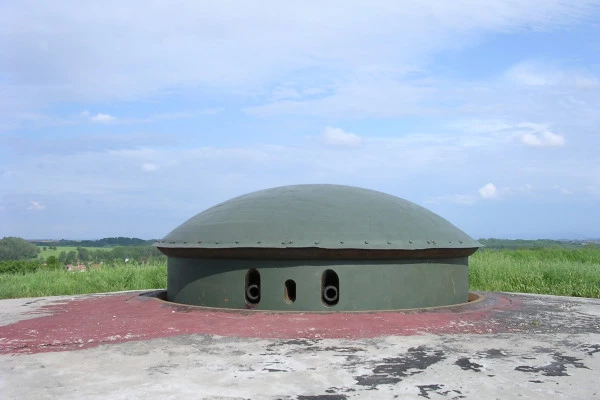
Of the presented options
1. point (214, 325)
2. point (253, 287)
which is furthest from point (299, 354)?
point (253, 287)

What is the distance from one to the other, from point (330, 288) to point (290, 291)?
1.48 ft

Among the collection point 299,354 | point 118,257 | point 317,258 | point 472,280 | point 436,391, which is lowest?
point 436,391

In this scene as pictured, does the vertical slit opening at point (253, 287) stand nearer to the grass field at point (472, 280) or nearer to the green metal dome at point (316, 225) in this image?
the green metal dome at point (316, 225)

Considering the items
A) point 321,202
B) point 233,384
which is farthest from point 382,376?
point 321,202

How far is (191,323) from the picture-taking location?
6.79 m

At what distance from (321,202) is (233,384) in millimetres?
3971

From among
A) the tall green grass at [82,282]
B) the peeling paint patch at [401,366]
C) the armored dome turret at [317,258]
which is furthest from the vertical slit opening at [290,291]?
the tall green grass at [82,282]

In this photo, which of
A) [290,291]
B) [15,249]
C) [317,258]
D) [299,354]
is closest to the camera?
[299,354]

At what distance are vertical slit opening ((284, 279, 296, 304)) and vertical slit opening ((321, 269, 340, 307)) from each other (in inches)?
12.6

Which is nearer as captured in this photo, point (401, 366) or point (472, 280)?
point (401, 366)

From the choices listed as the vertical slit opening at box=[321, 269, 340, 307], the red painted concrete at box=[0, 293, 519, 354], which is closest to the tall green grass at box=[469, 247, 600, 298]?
the red painted concrete at box=[0, 293, 519, 354]

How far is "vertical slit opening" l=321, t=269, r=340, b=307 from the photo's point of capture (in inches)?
292

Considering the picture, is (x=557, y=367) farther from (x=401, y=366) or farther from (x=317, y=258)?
(x=317, y=258)

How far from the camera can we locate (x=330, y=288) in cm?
742
